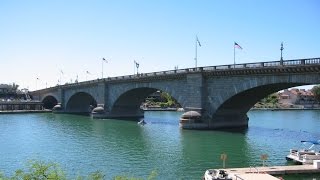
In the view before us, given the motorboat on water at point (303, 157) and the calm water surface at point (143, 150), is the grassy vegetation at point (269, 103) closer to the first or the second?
the calm water surface at point (143, 150)

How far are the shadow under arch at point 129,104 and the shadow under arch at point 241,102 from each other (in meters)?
29.3

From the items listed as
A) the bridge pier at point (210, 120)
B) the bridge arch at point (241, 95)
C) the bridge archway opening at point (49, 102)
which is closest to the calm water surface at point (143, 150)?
the bridge pier at point (210, 120)

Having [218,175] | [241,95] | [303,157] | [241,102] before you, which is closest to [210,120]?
[241,102]

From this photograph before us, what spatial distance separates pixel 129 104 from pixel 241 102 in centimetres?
4023

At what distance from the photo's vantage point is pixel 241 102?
215 feet

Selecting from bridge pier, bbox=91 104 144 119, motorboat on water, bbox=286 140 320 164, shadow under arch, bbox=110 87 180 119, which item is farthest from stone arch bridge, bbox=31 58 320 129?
motorboat on water, bbox=286 140 320 164

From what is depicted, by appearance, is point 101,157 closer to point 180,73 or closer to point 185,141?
point 185,141

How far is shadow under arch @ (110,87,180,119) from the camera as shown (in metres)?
95.2

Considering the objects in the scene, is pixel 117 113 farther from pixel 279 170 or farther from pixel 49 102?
pixel 279 170

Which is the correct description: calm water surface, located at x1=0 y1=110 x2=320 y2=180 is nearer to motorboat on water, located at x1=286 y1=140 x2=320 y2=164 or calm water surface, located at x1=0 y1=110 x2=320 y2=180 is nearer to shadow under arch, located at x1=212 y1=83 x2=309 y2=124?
motorboat on water, located at x1=286 y1=140 x2=320 y2=164

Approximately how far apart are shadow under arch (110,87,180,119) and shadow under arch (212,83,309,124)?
2928 cm

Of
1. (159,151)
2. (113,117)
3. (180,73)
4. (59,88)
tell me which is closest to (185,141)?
(159,151)

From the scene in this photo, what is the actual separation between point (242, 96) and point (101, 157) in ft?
92.4

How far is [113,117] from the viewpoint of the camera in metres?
97.4
